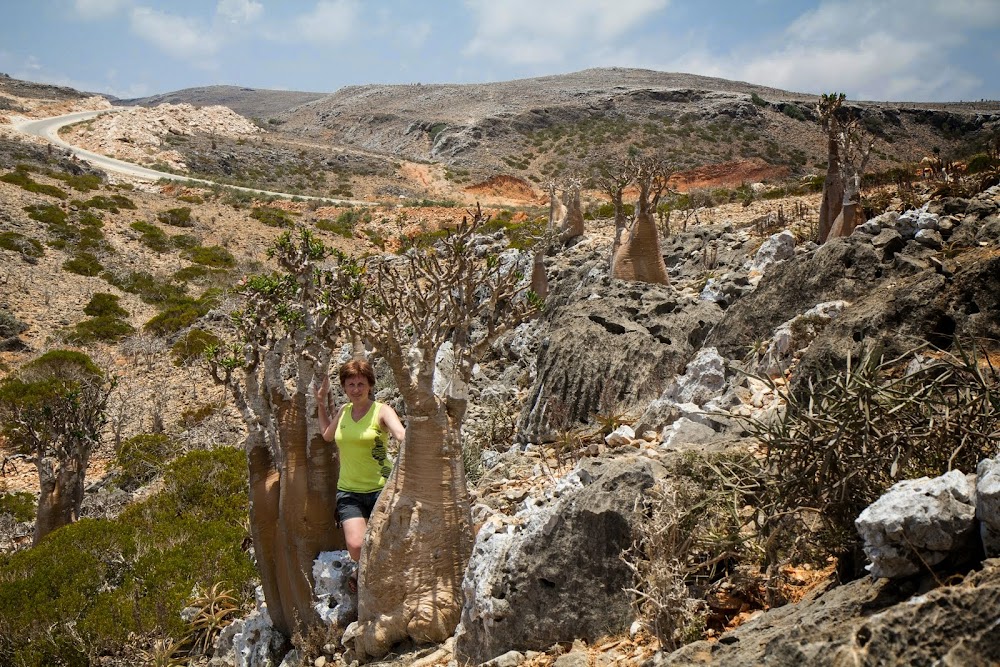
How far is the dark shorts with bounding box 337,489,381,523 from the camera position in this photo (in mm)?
4199

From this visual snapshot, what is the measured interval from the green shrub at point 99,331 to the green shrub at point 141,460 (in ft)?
19.0

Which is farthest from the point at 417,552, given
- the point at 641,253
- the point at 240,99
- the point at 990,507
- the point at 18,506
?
the point at 240,99

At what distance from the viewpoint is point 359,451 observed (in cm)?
415

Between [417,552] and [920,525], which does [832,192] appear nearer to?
[417,552]

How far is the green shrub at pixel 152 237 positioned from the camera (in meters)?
22.7

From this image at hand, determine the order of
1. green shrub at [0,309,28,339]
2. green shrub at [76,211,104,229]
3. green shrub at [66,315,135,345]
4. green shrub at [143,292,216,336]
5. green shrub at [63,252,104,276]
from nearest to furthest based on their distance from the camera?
green shrub at [0,309,28,339] → green shrub at [66,315,135,345] → green shrub at [143,292,216,336] → green shrub at [63,252,104,276] → green shrub at [76,211,104,229]

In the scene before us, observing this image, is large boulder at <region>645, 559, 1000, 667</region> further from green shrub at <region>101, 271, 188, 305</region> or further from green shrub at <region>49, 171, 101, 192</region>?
green shrub at <region>49, 171, 101, 192</region>

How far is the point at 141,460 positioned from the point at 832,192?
11.7 meters

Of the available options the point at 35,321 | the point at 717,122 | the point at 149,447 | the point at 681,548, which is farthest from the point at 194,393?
the point at 717,122

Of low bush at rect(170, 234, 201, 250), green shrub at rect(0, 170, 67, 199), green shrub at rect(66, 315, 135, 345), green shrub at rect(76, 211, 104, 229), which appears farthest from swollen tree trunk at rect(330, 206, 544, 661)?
green shrub at rect(0, 170, 67, 199)

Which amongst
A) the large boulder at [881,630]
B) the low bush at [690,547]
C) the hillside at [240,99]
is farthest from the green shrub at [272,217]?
the hillside at [240,99]

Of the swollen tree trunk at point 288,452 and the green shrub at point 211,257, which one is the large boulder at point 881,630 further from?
the green shrub at point 211,257

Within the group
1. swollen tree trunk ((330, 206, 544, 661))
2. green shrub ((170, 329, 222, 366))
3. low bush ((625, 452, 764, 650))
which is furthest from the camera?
green shrub ((170, 329, 222, 366))

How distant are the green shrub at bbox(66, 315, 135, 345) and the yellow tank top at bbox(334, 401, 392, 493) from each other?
15333mm
